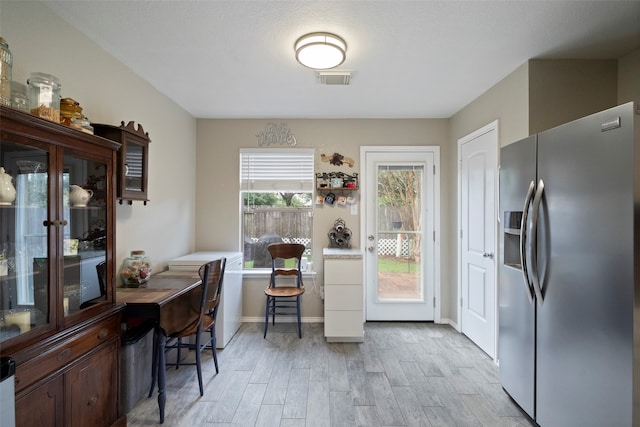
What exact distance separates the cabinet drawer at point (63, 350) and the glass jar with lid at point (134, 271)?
21.6 inches

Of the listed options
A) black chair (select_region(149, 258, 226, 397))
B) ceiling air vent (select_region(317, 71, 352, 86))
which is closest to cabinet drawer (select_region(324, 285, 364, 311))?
black chair (select_region(149, 258, 226, 397))

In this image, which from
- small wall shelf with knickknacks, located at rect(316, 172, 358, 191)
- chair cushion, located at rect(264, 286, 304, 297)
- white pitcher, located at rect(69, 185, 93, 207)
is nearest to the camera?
white pitcher, located at rect(69, 185, 93, 207)

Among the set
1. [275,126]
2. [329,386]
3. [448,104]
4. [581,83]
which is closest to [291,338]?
[329,386]

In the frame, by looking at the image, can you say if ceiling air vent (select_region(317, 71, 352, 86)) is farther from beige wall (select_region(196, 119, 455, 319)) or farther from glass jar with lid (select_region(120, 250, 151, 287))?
glass jar with lid (select_region(120, 250, 151, 287))

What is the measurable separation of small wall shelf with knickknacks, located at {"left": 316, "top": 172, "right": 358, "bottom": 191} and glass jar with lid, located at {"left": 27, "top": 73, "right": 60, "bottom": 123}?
2.45m

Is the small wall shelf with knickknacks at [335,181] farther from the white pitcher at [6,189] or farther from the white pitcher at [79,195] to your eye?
the white pitcher at [6,189]

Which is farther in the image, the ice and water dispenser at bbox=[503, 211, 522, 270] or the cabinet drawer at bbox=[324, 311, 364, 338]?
the cabinet drawer at bbox=[324, 311, 364, 338]

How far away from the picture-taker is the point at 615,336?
1.30 m

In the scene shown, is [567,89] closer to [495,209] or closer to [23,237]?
[495,209]

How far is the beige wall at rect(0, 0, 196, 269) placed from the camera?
158 cm

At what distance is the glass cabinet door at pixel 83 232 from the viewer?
1445 millimetres

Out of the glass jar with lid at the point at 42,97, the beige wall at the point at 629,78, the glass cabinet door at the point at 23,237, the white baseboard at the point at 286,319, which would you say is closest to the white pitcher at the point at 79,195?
the glass cabinet door at the point at 23,237

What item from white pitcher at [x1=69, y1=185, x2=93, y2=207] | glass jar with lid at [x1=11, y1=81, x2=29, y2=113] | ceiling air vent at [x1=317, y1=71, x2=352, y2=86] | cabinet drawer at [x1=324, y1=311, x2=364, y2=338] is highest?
ceiling air vent at [x1=317, y1=71, x2=352, y2=86]

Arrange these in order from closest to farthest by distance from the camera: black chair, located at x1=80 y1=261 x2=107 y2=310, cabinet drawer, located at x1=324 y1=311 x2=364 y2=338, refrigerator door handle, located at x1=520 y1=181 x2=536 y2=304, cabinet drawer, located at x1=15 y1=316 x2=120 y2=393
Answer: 1. cabinet drawer, located at x1=15 y1=316 x2=120 y2=393
2. black chair, located at x1=80 y1=261 x2=107 y2=310
3. refrigerator door handle, located at x1=520 y1=181 x2=536 y2=304
4. cabinet drawer, located at x1=324 y1=311 x2=364 y2=338
